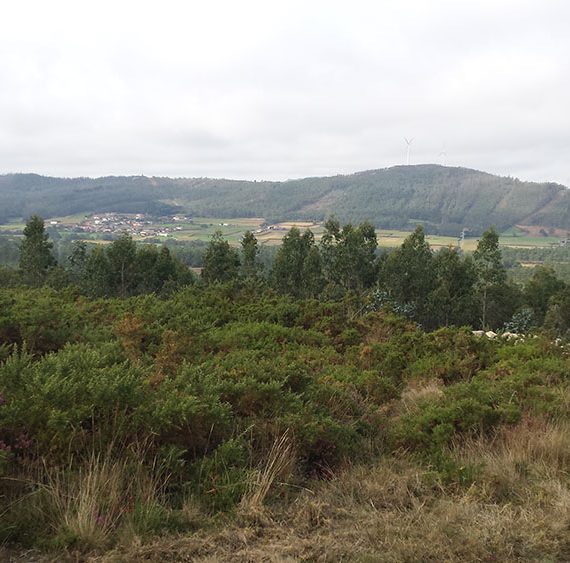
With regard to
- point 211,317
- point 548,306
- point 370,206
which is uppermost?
point 370,206

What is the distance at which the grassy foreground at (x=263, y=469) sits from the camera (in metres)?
3.03

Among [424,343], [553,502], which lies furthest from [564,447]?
[424,343]

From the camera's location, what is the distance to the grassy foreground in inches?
119

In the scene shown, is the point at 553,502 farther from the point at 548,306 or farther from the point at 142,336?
the point at 548,306

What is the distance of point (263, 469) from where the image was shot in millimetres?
3846

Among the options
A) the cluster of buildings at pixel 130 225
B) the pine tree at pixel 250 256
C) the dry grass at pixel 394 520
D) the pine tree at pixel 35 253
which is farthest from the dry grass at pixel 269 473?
the cluster of buildings at pixel 130 225

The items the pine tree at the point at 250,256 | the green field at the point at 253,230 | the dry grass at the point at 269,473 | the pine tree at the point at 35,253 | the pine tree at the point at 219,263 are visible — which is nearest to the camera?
the dry grass at the point at 269,473

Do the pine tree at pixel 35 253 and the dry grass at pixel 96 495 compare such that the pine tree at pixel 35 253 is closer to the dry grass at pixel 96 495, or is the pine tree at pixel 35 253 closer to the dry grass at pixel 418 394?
the dry grass at pixel 418 394

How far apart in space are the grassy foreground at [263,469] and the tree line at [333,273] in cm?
2671

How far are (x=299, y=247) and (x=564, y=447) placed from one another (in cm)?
3265

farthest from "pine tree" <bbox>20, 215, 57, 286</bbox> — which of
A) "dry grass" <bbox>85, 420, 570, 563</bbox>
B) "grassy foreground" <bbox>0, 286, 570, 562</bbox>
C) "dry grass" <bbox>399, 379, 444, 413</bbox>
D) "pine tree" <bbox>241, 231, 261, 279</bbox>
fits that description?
"dry grass" <bbox>85, 420, 570, 563</bbox>

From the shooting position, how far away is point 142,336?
29.0 feet

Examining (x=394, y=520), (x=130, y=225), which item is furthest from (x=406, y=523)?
(x=130, y=225)

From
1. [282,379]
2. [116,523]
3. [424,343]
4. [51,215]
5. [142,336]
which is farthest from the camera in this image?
[51,215]
